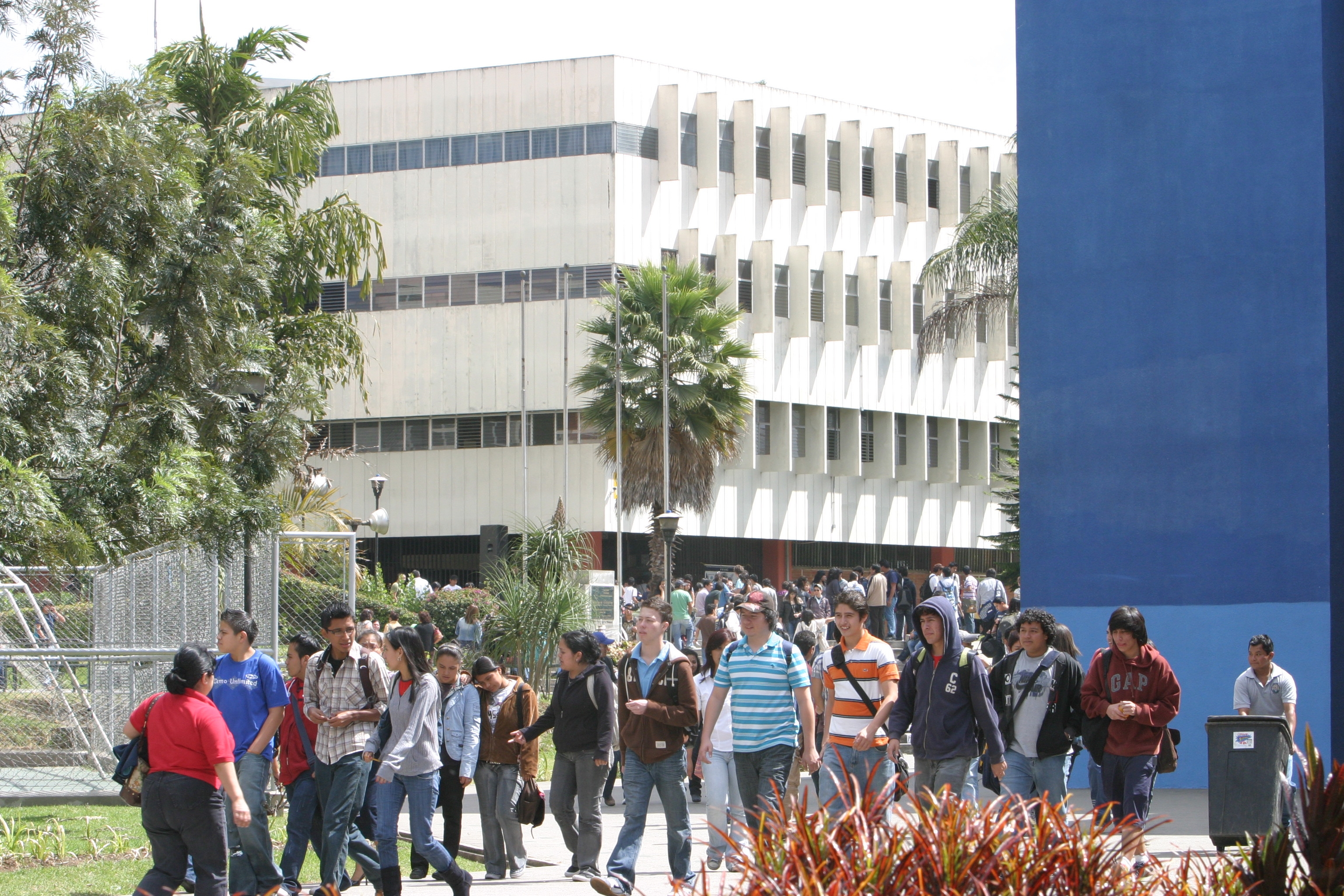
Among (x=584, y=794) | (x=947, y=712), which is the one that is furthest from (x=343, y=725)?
(x=947, y=712)

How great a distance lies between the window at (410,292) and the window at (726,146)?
911cm

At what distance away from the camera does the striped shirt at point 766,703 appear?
9203 millimetres

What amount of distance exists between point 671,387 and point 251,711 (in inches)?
1167

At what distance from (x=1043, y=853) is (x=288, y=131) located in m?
26.7

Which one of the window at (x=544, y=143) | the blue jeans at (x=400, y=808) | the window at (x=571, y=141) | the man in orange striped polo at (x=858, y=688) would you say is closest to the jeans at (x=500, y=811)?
the blue jeans at (x=400, y=808)

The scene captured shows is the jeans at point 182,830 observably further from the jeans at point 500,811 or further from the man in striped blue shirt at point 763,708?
the jeans at point 500,811

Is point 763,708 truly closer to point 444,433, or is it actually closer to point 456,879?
point 456,879

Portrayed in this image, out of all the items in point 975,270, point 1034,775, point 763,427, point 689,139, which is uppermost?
point 689,139

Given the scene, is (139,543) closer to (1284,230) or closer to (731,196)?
(1284,230)

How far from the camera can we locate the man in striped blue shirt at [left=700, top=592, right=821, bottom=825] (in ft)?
30.2

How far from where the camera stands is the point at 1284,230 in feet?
47.7

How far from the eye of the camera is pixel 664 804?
9.40 meters

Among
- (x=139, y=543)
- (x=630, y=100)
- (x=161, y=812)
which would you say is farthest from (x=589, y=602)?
(x=630, y=100)

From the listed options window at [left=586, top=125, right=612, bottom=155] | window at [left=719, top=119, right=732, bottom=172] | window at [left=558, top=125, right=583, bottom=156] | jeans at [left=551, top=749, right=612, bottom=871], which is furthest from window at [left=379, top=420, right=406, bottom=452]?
jeans at [left=551, top=749, right=612, bottom=871]
